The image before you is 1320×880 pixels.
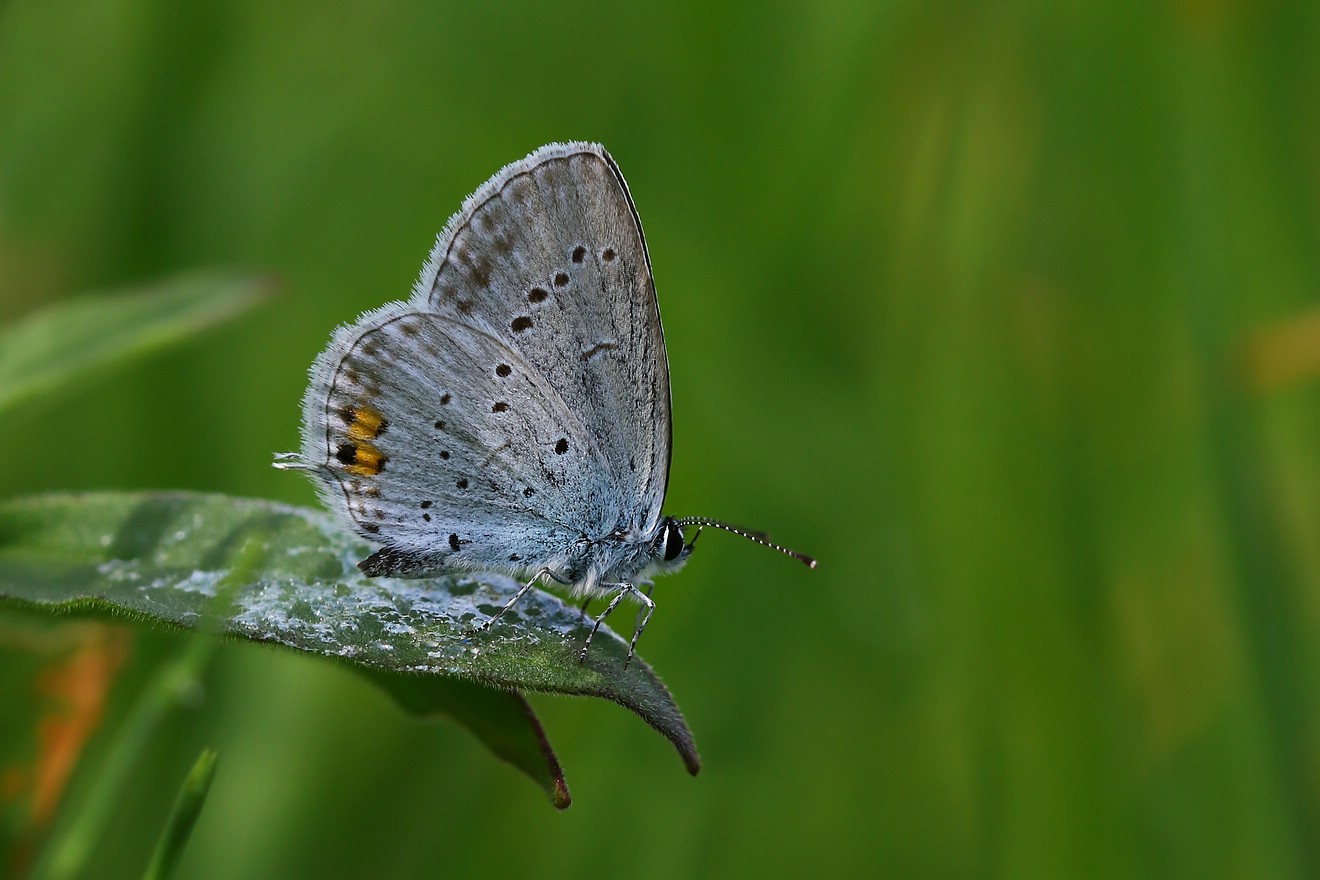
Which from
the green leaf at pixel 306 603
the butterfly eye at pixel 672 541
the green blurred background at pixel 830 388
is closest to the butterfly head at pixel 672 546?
the butterfly eye at pixel 672 541

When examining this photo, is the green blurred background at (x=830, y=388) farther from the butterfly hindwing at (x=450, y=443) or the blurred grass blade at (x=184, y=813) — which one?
the blurred grass blade at (x=184, y=813)

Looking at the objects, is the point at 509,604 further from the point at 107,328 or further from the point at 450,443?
the point at 107,328

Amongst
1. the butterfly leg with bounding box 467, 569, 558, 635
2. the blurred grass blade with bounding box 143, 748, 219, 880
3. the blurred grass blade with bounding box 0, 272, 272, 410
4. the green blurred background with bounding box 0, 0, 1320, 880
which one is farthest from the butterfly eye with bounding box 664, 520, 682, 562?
the blurred grass blade with bounding box 143, 748, 219, 880

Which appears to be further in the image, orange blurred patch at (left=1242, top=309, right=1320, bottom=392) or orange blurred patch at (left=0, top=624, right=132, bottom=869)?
orange blurred patch at (left=1242, top=309, right=1320, bottom=392)

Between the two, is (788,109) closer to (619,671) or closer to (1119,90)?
(1119,90)

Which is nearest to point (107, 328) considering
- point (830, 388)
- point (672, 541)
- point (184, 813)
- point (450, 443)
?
point (450, 443)

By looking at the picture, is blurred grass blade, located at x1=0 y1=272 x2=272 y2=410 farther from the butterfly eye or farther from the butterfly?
the butterfly eye

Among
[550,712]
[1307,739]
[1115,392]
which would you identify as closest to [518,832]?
[550,712]
